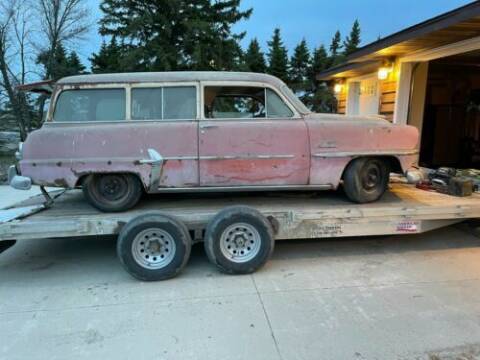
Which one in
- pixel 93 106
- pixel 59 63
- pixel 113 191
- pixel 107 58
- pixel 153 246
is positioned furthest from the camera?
pixel 107 58

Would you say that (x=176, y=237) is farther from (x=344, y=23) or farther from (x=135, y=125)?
(x=344, y=23)

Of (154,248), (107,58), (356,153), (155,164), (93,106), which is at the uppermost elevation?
(107,58)

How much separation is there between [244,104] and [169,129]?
116 cm

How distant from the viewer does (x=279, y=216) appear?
4145 millimetres

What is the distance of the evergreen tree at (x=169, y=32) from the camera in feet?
56.4

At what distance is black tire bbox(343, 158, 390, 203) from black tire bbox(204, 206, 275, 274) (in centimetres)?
127

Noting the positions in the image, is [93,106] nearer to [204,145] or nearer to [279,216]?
[204,145]

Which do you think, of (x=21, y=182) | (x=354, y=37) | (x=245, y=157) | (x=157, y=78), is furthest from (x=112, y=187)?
(x=354, y=37)

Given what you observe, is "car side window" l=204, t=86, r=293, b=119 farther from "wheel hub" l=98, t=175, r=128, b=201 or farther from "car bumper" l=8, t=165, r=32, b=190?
"car bumper" l=8, t=165, r=32, b=190

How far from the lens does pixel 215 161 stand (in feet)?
13.9

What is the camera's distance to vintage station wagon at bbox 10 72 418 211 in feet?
13.5

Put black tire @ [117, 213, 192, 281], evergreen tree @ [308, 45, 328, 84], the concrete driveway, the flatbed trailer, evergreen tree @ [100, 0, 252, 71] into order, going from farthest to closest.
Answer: evergreen tree @ [308, 45, 328, 84] → evergreen tree @ [100, 0, 252, 71] → the flatbed trailer → black tire @ [117, 213, 192, 281] → the concrete driveway

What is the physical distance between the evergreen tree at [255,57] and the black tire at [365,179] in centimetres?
1815

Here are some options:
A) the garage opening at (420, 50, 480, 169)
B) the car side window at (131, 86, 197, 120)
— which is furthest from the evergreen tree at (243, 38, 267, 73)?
the car side window at (131, 86, 197, 120)
